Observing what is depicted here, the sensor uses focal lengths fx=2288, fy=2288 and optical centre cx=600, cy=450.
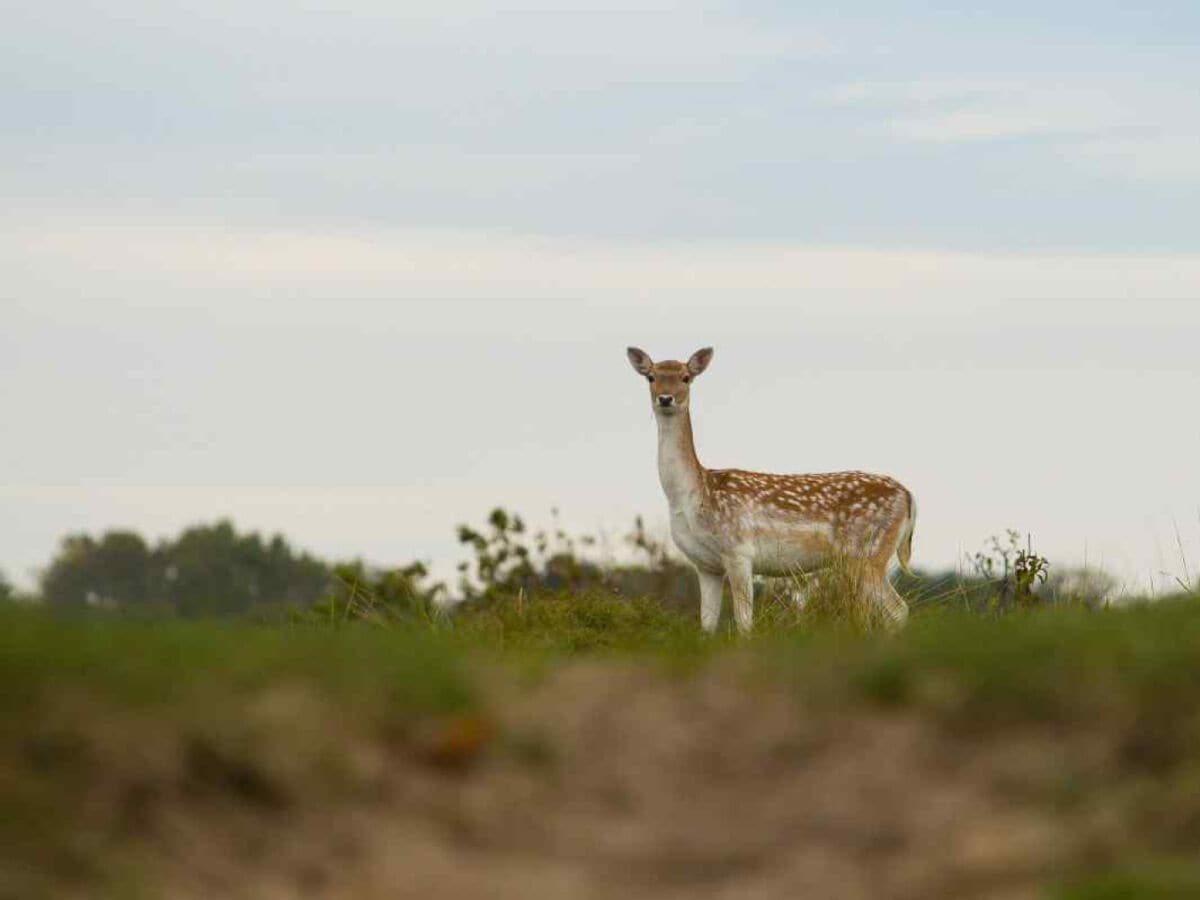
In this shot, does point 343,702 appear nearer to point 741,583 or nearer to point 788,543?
point 741,583

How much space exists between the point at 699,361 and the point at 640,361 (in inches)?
21.2

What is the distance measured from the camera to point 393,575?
2261 cm

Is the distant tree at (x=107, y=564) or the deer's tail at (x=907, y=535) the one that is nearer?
the deer's tail at (x=907, y=535)

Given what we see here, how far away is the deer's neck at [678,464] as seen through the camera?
18844 millimetres

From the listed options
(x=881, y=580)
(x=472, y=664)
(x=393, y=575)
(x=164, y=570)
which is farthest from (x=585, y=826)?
(x=164, y=570)

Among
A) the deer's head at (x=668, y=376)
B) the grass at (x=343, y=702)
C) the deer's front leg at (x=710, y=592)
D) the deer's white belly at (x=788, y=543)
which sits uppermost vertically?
the deer's head at (x=668, y=376)

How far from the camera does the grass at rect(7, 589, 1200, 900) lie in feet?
22.4

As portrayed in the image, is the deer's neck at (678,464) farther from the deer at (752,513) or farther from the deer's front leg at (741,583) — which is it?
the deer's front leg at (741,583)

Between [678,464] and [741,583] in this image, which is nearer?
[741,583]

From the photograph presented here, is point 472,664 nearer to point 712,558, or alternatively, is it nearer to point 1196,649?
point 1196,649

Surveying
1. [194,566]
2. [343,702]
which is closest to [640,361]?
[343,702]

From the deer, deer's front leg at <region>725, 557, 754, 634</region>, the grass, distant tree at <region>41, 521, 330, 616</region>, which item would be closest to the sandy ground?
the grass

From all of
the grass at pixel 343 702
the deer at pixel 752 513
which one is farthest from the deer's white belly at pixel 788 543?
the grass at pixel 343 702

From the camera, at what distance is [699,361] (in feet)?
63.1
